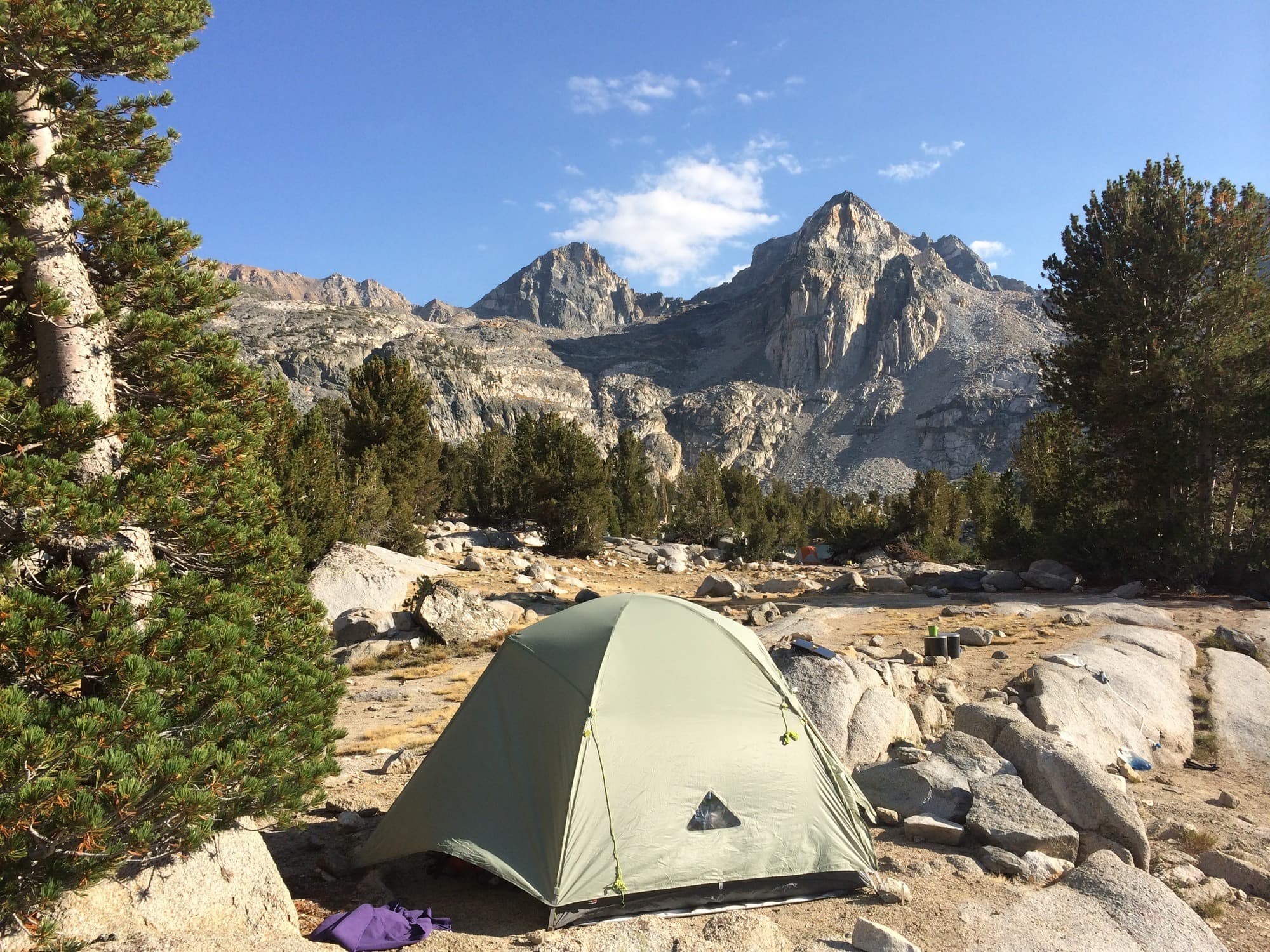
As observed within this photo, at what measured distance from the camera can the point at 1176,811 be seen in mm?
7016

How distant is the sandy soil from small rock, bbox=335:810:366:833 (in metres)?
0.09

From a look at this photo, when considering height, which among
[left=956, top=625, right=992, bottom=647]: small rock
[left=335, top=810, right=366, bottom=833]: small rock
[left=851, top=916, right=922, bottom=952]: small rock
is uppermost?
[left=956, top=625, right=992, bottom=647]: small rock

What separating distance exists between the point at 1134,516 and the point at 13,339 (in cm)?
2357

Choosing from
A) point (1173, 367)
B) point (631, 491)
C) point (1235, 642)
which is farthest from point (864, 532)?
point (1235, 642)

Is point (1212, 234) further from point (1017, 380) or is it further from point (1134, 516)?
point (1017, 380)

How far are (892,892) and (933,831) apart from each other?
1.13 m

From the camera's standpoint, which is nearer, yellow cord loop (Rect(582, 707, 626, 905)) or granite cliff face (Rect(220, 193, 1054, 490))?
yellow cord loop (Rect(582, 707, 626, 905))

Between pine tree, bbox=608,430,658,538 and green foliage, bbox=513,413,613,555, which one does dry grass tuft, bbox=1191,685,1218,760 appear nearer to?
green foliage, bbox=513,413,613,555

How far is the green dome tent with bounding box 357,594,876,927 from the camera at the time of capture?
5012 mm

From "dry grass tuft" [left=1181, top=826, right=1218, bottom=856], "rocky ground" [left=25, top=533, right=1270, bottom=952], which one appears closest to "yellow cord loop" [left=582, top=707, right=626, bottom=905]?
"rocky ground" [left=25, top=533, right=1270, bottom=952]

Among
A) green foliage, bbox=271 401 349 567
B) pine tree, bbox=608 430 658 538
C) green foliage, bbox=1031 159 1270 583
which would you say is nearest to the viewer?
green foliage, bbox=271 401 349 567

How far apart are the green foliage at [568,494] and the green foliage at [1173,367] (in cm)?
1736

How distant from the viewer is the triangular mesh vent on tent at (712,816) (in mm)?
5246

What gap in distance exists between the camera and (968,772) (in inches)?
267
